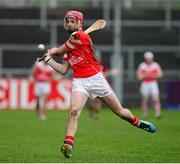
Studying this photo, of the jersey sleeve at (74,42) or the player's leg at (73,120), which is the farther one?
the jersey sleeve at (74,42)

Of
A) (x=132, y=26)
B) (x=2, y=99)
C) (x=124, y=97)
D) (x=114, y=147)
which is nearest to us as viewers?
(x=114, y=147)

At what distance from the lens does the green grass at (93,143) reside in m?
13.2

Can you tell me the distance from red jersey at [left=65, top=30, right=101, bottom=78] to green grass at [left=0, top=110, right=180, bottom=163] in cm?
138

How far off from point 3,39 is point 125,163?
27.3 metres

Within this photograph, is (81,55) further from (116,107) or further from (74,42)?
(116,107)

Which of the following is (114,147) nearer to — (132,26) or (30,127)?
(30,127)

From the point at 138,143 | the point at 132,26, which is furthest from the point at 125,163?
the point at 132,26

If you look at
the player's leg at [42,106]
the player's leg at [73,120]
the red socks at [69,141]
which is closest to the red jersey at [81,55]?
the player's leg at [73,120]

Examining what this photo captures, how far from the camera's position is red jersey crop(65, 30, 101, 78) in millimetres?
13484

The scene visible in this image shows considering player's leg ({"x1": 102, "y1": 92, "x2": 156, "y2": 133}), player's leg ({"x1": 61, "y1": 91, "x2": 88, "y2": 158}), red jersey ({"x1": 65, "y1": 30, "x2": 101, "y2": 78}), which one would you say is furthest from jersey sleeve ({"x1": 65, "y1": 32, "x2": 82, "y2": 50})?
player's leg ({"x1": 102, "y1": 92, "x2": 156, "y2": 133})

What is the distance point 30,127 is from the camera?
22.3m

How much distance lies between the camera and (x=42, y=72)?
28.8 meters

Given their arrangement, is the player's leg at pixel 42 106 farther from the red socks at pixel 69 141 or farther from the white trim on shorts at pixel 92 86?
the red socks at pixel 69 141

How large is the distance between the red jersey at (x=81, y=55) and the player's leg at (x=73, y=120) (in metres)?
0.36
